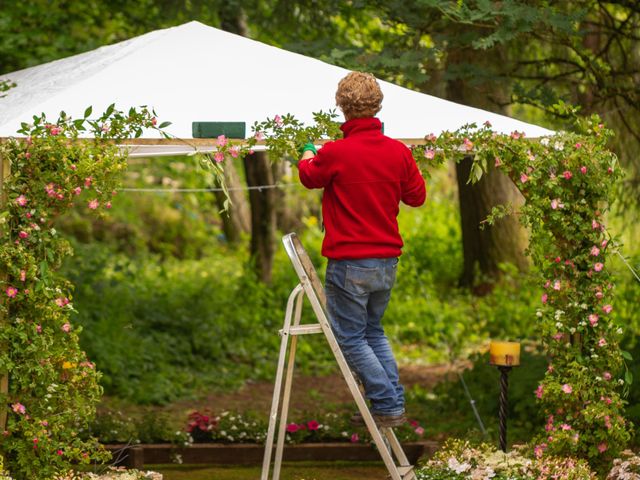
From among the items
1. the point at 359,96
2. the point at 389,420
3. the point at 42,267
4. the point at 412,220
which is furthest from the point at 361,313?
the point at 412,220

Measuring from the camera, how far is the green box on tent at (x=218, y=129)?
4.53 meters

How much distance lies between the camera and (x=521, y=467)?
485 centimetres

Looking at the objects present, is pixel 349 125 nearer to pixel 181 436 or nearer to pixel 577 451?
pixel 577 451

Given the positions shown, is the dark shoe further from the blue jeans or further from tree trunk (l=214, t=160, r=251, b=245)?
tree trunk (l=214, t=160, r=251, b=245)

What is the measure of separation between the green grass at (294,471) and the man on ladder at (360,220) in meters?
1.56

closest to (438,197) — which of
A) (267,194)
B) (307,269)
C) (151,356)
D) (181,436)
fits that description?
(267,194)

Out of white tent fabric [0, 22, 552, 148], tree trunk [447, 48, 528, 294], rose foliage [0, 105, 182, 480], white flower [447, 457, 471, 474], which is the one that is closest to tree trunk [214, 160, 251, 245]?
tree trunk [447, 48, 528, 294]

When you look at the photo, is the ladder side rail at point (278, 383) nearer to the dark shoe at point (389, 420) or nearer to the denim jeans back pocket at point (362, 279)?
the denim jeans back pocket at point (362, 279)

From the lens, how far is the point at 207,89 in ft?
16.0

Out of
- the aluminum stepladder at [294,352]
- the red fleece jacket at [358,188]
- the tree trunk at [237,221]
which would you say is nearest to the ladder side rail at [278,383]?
the aluminum stepladder at [294,352]

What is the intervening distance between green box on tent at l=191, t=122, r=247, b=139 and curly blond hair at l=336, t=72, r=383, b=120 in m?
0.54

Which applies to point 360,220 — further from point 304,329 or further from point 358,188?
point 304,329

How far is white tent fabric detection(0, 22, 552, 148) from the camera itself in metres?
4.68

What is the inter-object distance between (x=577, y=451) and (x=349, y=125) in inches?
75.7
